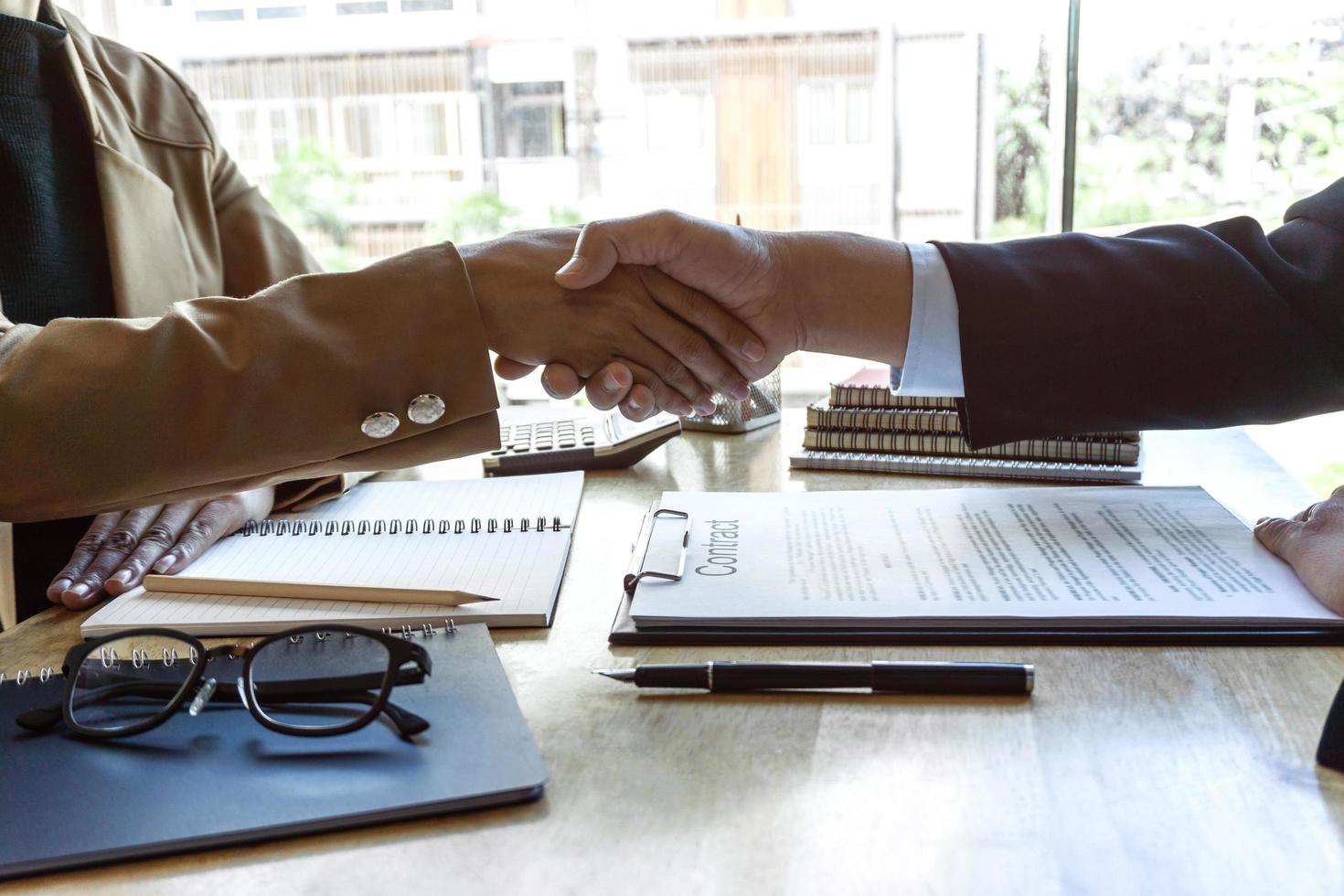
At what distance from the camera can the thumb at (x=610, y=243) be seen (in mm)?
941

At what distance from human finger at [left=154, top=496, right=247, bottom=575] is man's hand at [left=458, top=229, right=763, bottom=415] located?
269mm

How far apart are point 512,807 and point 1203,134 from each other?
3.28 metres

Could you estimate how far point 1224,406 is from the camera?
0.89 meters

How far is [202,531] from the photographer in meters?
0.86

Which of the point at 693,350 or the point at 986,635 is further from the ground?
the point at 693,350

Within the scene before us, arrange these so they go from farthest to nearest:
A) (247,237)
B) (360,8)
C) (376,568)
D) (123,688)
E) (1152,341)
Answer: (360,8) → (247,237) → (1152,341) → (376,568) → (123,688)

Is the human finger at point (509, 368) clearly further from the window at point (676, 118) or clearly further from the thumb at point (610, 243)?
the window at point (676, 118)

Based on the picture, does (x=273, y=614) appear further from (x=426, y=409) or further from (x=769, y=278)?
(x=769, y=278)

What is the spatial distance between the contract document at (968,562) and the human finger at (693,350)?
0.57 feet

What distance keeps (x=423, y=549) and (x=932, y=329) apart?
1.63 feet

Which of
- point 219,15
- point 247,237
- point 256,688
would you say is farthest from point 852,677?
point 219,15

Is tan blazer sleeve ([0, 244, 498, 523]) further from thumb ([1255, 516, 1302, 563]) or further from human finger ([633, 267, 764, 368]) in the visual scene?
thumb ([1255, 516, 1302, 563])

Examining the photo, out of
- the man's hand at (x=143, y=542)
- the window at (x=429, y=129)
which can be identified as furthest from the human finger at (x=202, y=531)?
the window at (x=429, y=129)

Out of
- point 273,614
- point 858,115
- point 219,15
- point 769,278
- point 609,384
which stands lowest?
point 273,614
